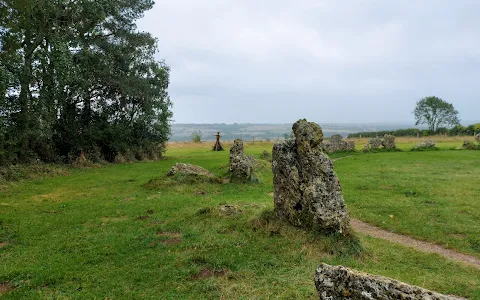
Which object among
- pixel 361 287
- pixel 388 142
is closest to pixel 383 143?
pixel 388 142

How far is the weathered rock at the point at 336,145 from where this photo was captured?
130ft

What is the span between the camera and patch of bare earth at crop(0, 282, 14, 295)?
6622 millimetres

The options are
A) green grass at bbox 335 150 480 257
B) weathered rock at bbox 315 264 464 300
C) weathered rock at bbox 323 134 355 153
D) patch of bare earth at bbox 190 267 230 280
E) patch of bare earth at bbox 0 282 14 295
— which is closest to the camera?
weathered rock at bbox 315 264 464 300

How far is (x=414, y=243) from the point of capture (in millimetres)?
9688

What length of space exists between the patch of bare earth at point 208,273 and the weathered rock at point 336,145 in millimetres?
33639

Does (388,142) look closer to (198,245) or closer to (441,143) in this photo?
(441,143)

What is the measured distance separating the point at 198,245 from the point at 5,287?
13.4ft

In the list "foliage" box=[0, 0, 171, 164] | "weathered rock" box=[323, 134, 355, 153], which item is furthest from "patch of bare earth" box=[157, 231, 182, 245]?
"weathered rock" box=[323, 134, 355, 153]

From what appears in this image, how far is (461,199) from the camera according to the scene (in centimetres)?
1430

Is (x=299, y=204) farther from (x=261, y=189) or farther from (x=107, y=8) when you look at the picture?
(x=107, y=8)

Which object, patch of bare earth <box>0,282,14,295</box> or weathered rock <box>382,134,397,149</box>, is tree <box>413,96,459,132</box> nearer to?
weathered rock <box>382,134,397,149</box>

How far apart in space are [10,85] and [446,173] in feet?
88.5

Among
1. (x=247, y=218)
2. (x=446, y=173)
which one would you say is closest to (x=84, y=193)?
(x=247, y=218)

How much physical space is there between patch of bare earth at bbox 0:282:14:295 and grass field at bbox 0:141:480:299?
2cm
